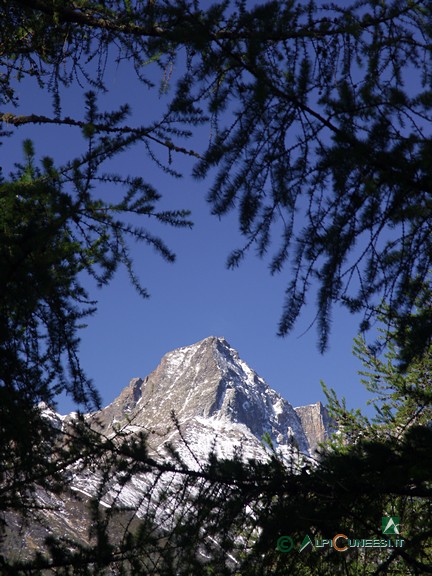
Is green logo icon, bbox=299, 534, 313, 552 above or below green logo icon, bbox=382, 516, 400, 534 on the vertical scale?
below

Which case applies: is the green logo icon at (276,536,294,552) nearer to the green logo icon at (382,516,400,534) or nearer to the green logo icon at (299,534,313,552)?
the green logo icon at (299,534,313,552)

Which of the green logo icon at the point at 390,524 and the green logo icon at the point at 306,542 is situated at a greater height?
the green logo icon at the point at 390,524

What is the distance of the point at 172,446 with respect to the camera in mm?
3520

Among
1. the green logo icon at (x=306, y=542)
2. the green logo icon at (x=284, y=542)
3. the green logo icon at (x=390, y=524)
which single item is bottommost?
the green logo icon at (x=284, y=542)

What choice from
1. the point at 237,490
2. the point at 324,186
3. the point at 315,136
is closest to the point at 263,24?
the point at 315,136

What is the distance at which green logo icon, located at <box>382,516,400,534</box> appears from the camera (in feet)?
→ 9.99

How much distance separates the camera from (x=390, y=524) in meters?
3.05

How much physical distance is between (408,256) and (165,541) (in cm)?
192

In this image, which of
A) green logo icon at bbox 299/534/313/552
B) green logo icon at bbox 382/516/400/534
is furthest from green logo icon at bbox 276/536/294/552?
green logo icon at bbox 382/516/400/534

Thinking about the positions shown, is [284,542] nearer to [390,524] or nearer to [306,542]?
[306,542]

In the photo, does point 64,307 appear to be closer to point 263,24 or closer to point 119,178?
point 119,178

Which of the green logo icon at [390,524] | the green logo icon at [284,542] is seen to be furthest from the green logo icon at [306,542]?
the green logo icon at [390,524]

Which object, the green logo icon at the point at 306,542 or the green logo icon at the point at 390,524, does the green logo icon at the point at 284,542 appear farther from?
the green logo icon at the point at 390,524

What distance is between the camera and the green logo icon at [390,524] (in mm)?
3045
